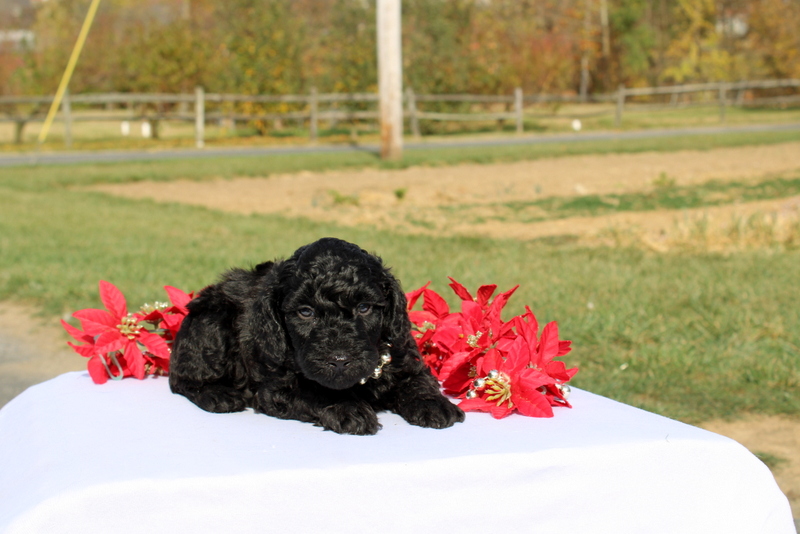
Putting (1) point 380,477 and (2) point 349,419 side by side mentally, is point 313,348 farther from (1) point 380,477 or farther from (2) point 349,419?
(1) point 380,477

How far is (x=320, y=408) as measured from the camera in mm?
2551

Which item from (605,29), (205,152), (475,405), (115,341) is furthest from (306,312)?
(605,29)

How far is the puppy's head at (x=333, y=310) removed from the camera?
92.7 inches

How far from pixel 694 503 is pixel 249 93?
31.9 metres

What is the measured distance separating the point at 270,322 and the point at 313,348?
0.79ft

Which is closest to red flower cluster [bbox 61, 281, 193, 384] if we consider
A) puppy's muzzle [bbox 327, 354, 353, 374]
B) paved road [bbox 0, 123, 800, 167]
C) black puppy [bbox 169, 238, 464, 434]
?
black puppy [bbox 169, 238, 464, 434]

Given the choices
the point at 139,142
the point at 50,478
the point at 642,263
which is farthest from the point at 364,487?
the point at 139,142

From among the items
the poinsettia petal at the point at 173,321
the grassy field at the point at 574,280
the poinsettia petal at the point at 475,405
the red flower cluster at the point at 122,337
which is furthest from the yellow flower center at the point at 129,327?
the grassy field at the point at 574,280

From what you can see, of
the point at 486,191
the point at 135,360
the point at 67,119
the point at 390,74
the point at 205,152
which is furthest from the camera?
the point at 67,119

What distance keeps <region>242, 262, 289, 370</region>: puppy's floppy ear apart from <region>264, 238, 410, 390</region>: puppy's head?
0.01 m

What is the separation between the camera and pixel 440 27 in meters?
35.3

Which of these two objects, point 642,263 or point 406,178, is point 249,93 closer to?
point 406,178

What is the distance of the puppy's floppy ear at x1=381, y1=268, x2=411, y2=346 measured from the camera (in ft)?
8.50

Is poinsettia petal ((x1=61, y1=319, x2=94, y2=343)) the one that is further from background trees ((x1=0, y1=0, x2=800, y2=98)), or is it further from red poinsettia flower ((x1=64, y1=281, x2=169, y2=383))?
background trees ((x1=0, y1=0, x2=800, y2=98))
